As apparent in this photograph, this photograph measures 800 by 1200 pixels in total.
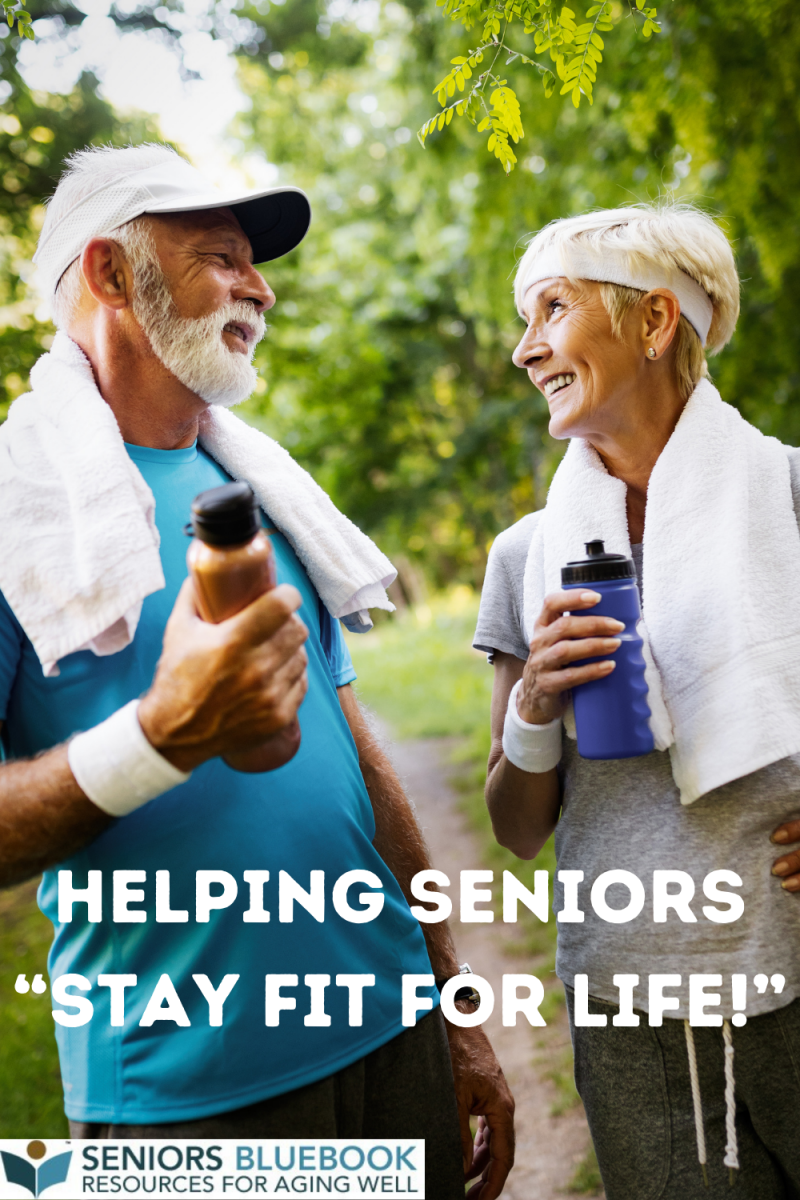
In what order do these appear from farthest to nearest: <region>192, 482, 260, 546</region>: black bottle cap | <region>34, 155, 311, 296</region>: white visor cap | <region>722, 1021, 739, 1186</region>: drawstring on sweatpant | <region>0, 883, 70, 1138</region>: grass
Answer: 1. <region>0, 883, 70, 1138</region>: grass
2. <region>34, 155, 311, 296</region>: white visor cap
3. <region>722, 1021, 739, 1186</region>: drawstring on sweatpant
4. <region>192, 482, 260, 546</region>: black bottle cap

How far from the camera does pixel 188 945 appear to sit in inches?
60.4

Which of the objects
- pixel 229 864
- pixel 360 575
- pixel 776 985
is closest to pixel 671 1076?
pixel 776 985

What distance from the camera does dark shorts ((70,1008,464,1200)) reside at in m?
1.50

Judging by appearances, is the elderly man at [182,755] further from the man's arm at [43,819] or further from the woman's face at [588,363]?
the woman's face at [588,363]

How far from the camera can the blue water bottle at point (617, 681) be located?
4.92ft

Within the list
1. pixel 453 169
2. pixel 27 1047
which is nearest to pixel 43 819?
pixel 27 1047

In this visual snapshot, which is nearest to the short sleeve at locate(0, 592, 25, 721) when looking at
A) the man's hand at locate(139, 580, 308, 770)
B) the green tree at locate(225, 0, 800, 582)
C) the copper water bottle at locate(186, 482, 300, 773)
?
the man's hand at locate(139, 580, 308, 770)

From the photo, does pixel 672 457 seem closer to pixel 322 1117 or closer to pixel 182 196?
pixel 182 196

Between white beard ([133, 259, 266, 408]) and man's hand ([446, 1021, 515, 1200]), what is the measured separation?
147 centimetres

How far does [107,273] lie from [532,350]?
89 cm

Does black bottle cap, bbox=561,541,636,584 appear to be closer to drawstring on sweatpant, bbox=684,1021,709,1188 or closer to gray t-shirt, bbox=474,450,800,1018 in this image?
gray t-shirt, bbox=474,450,800,1018

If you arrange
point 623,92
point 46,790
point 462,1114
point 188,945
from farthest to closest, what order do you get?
point 623,92, point 462,1114, point 188,945, point 46,790

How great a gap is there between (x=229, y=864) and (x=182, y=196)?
4.38 feet

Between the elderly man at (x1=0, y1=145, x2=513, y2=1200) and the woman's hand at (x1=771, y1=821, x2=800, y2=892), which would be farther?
the woman's hand at (x1=771, y1=821, x2=800, y2=892)
